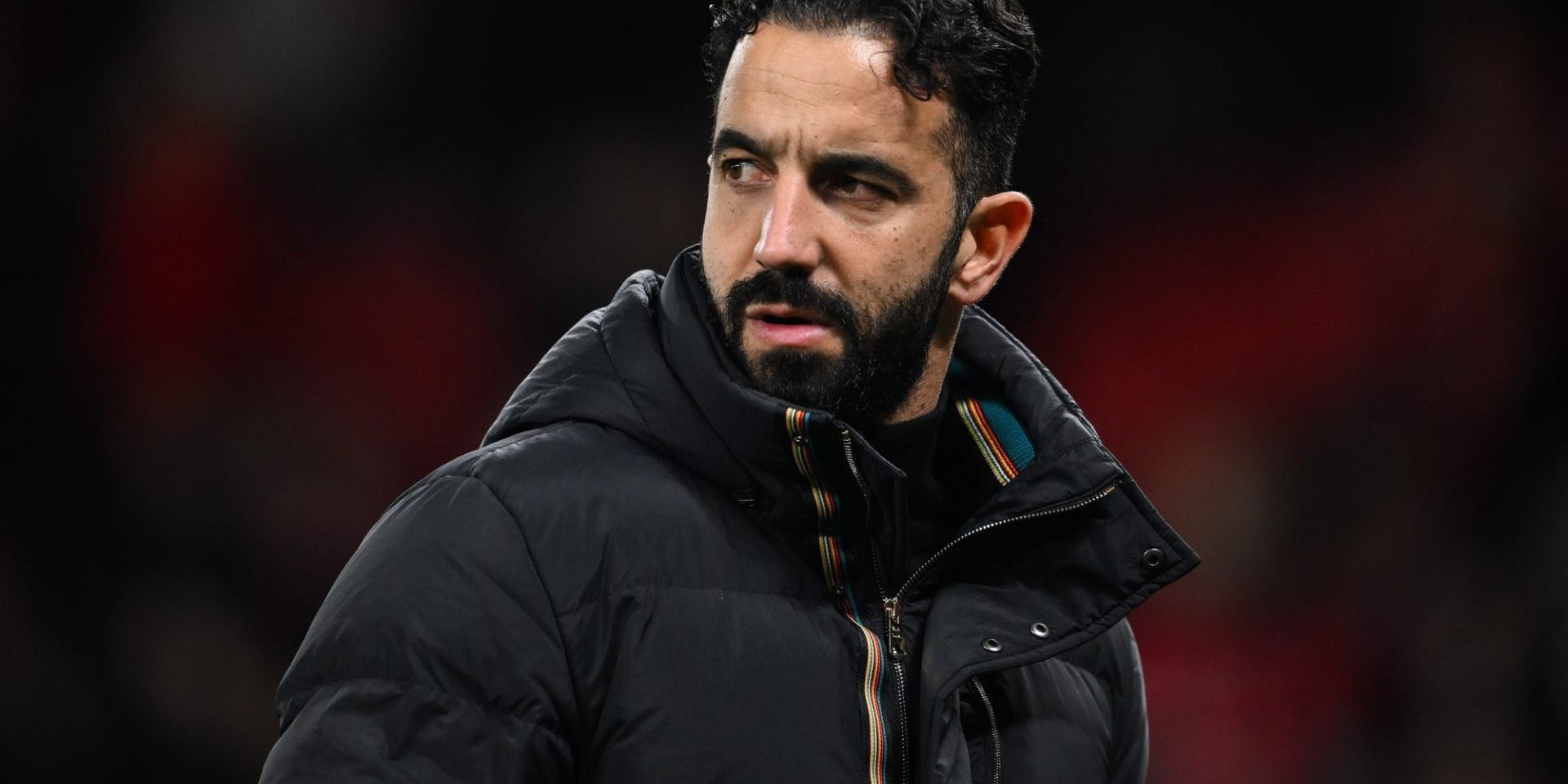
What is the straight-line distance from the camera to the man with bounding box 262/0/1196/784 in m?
Result: 1.05

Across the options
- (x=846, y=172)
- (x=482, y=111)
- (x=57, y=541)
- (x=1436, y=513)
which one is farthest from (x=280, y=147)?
→ (x=1436, y=513)

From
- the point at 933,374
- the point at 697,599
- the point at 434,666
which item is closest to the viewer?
the point at 434,666

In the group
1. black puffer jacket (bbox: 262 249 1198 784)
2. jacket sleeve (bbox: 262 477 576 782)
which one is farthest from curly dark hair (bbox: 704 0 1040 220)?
jacket sleeve (bbox: 262 477 576 782)

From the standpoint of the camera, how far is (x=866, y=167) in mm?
1259

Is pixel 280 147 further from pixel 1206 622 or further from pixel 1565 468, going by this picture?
pixel 1565 468

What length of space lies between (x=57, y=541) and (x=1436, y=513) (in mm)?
2205

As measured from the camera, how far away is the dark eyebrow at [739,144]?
1261mm

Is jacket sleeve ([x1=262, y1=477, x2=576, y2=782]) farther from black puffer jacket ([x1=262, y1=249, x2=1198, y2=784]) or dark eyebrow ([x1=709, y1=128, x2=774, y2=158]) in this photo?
dark eyebrow ([x1=709, y1=128, x2=774, y2=158])

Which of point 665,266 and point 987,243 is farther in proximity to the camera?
point 665,266

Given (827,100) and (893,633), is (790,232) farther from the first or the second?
(893,633)

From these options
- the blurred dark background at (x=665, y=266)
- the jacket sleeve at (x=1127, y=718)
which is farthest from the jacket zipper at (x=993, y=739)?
the blurred dark background at (x=665, y=266)

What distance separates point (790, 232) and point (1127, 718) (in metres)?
0.57

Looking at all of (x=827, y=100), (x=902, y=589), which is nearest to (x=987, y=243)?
(x=827, y=100)

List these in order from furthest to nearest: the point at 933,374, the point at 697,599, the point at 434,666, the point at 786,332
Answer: the point at 933,374 → the point at 786,332 → the point at 697,599 → the point at 434,666
